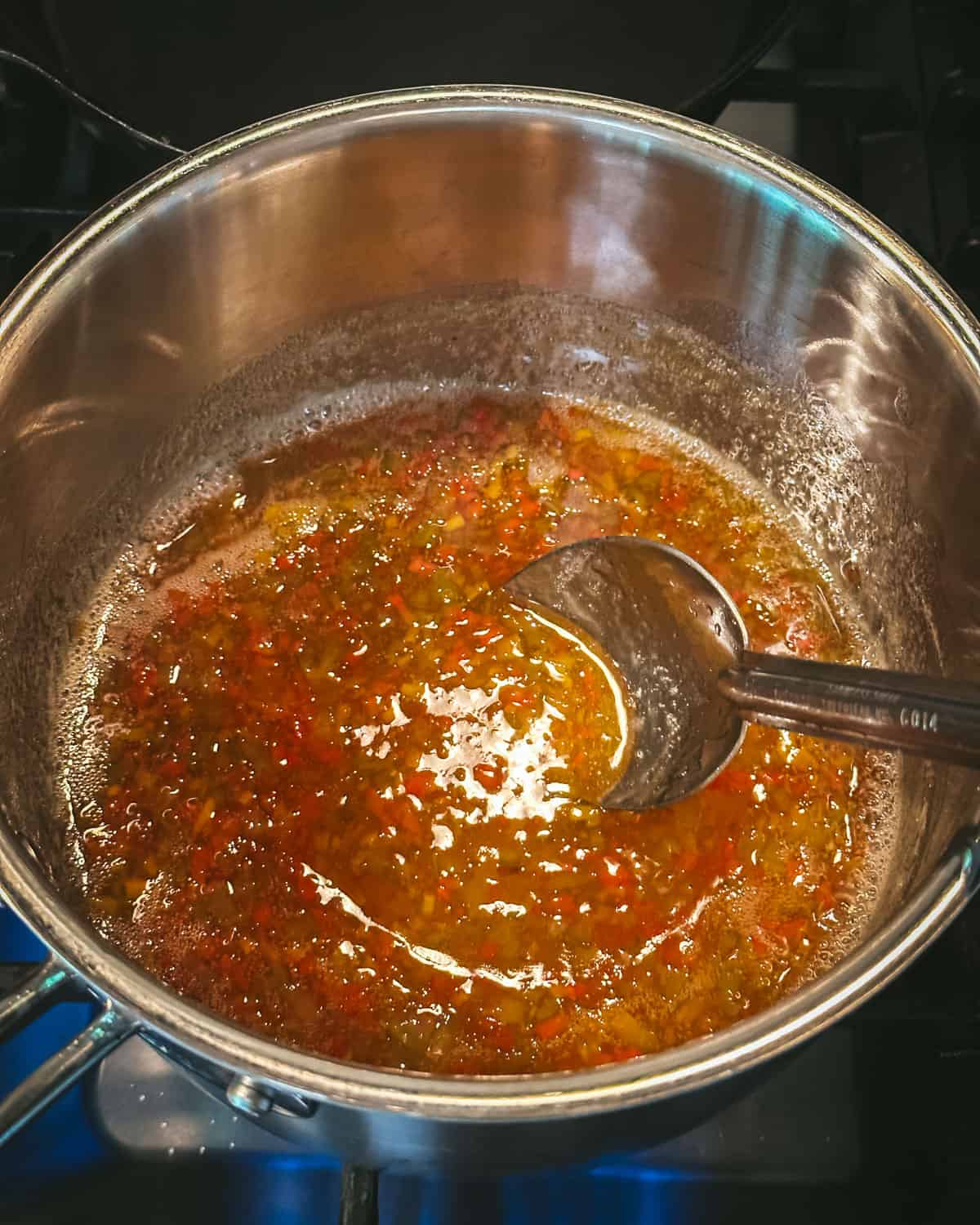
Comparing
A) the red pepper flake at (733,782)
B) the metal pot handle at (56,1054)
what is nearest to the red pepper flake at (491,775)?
the red pepper flake at (733,782)

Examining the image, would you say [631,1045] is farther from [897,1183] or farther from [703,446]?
[703,446]

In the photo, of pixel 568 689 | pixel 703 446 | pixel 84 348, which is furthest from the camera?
pixel 703 446

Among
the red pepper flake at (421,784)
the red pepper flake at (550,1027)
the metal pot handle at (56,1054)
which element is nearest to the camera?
the metal pot handle at (56,1054)

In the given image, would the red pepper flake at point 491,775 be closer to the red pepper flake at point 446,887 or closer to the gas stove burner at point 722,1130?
the red pepper flake at point 446,887

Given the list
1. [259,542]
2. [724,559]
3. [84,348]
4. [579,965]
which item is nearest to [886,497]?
[724,559]

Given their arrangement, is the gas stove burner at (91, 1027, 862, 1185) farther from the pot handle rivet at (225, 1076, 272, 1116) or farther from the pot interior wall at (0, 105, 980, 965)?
the pot handle rivet at (225, 1076, 272, 1116)

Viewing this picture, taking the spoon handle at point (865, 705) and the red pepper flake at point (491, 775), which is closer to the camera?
the spoon handle at point (865, 705)
